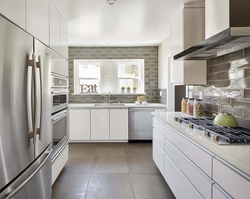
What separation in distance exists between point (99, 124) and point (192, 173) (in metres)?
3.28

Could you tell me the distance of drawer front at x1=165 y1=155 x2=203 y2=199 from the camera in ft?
5.64

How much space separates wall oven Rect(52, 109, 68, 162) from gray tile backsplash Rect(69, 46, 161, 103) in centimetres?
239

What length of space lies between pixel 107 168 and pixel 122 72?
2.87 meters

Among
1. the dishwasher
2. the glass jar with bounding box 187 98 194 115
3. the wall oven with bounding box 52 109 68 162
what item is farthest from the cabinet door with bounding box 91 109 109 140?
the glass jar with bounding box 187 98 194 115

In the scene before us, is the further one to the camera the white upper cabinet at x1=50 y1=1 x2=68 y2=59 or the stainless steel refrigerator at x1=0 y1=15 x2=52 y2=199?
the white upper cabinet at x1=50 y1=1 x2=68 y2=59

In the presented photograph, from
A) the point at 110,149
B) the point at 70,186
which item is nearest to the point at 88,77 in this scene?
the point at 110,149

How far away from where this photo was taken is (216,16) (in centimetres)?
193

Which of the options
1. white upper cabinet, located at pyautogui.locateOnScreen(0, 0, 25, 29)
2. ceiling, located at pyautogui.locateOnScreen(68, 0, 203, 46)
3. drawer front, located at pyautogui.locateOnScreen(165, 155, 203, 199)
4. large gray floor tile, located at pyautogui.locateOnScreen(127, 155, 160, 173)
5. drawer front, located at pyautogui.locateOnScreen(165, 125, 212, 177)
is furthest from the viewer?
large gray floor tile, located at pyautogui.locateOnScreen(127, 155, 160, 173)

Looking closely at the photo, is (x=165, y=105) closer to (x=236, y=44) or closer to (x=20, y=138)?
(x=236, y=44)

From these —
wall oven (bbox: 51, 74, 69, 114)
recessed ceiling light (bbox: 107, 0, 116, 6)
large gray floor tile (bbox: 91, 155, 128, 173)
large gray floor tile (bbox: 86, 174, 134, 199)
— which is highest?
recessed ceiling light (bbox: 107, 0, 116, 6)

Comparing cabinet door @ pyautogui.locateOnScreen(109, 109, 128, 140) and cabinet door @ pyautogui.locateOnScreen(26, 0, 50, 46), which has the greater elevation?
cabinet door @ pyautogui.locateOnScreen(26, 0, 50, 46)

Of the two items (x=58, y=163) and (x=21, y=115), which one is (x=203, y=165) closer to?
(x=21, y=115)

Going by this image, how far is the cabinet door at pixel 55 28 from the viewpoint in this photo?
246 cm

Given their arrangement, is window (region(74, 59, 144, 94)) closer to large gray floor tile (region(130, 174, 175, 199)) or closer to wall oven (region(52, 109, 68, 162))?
wall oven (region(52, 109, 68, 162))
